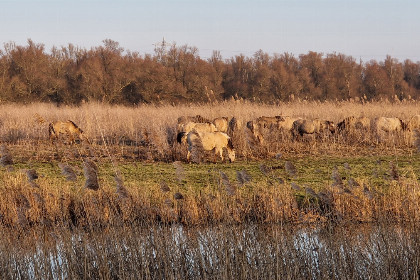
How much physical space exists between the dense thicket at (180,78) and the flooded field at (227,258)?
2690 centimetres

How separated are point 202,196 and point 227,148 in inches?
232

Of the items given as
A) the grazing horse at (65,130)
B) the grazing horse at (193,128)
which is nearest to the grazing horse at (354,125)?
the grazing horse at (193,128)

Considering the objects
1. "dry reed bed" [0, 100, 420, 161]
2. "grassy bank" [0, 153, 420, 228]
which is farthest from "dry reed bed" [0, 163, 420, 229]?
"dry reed bed" [0, 100, 420, 161]

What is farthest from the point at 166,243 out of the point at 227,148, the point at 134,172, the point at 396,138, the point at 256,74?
the point at 256,74

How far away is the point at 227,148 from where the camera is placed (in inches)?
600

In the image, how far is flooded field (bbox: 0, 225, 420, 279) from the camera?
18.3 feet

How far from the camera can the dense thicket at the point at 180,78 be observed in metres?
37.8

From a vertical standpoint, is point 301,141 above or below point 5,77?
below

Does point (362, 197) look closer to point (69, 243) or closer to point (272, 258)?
point (272, 258)

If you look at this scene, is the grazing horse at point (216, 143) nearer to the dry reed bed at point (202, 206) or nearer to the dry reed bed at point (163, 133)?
the dry reed bed at point (163, 133)

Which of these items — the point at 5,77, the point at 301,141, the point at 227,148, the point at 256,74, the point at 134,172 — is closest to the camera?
the point at 134,172

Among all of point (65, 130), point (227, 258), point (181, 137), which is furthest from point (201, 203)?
point (65, 130)

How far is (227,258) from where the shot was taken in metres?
5.47

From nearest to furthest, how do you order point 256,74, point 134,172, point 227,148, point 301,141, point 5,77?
point 134,172 < point 227,148 < point 301,141 < point 5,77 < point 256,74
